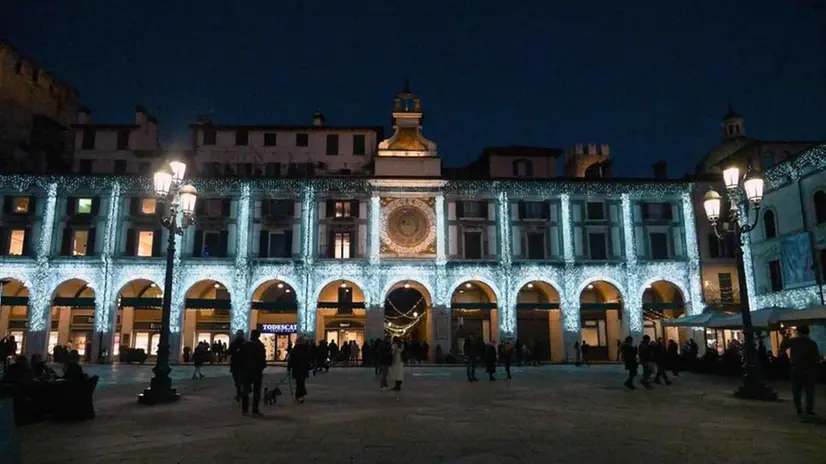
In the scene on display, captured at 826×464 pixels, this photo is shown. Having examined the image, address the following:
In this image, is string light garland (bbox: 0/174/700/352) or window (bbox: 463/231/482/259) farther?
window (bbox: 463/231/482/259)

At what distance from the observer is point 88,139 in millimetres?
43594

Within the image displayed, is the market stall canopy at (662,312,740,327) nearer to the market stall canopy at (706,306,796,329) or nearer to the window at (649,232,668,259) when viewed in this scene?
the market stall canopy at (706,306,796,329)

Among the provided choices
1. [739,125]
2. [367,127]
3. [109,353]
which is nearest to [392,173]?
[367,127]

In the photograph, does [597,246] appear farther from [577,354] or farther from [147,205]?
[147,205]

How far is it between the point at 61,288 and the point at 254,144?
52.4ft

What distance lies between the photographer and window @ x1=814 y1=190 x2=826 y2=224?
98.9 ft

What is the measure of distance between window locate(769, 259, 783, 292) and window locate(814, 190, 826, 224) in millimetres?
4850

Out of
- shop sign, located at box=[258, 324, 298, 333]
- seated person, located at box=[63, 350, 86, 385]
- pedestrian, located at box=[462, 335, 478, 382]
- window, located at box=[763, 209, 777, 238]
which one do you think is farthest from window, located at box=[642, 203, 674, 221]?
seated person, located at box=[63, 350, 86, 385]

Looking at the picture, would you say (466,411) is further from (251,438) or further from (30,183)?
(30,183)

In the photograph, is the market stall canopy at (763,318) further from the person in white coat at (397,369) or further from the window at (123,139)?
the window at (123,139)

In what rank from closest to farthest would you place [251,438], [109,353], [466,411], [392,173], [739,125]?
[251,438] → [466,411] → [109,353] → [392,173] → [739,125]

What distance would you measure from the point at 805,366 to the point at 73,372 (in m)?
13.9

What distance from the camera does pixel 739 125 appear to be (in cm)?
5428

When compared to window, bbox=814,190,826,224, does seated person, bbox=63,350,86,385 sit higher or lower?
lower
